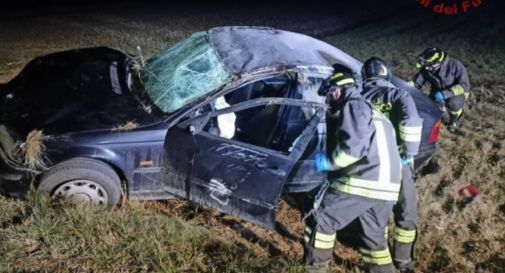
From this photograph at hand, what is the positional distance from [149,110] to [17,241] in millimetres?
1360

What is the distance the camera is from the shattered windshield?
3.74m

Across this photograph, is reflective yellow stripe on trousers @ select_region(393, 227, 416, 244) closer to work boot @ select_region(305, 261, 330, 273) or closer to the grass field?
the grass field

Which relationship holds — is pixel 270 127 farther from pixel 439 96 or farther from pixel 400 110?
pixel 439 96

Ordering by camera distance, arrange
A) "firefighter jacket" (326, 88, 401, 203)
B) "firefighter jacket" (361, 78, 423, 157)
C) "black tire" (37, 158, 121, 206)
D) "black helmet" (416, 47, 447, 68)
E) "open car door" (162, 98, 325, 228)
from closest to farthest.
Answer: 1. "firefighter jacket" (326, 88, 401, 203)
2. "black tire" (37, 158, 121, 206)
3. "open car door" (162, 98, 325, 228)
4. "firefighter jacket" (361, 78, 423, 157)
5. "black helmet" (416, 47, 447, 68)

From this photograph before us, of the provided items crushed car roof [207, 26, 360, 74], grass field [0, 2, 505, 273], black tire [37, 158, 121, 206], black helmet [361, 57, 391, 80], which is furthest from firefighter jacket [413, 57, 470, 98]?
black tire [37, 158, 121, 206]

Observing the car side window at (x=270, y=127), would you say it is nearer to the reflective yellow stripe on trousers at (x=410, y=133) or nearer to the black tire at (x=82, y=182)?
the reflective yellow stripe on trousers at (x=410, y=133)

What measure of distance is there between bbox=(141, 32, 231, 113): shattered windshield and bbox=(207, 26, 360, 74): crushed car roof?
0.36 ft

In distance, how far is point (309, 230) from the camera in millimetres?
3389

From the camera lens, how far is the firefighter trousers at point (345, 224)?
326 centimetres

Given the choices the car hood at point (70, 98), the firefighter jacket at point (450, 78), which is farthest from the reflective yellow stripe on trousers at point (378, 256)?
the firefighter jacket at point (450, 78)

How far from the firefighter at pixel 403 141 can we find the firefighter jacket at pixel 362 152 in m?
0.53

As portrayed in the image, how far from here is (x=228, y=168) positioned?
3.56m

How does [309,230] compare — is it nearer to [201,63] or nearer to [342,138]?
[342,138]

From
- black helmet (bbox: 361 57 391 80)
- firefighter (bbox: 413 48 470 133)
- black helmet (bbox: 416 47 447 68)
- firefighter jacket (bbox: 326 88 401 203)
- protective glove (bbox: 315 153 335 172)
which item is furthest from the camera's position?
firefighter (bbox: 413 48 470 133)
